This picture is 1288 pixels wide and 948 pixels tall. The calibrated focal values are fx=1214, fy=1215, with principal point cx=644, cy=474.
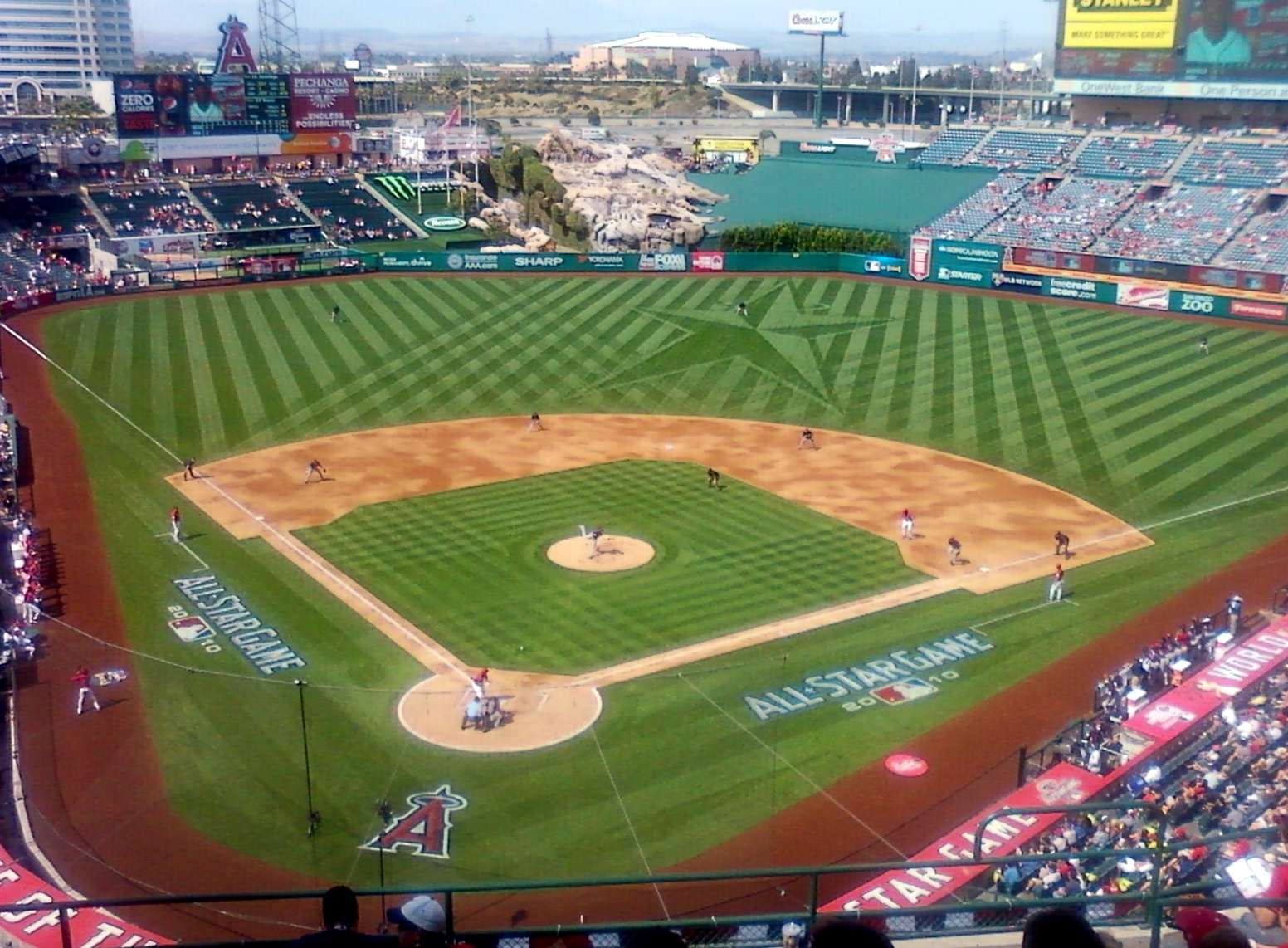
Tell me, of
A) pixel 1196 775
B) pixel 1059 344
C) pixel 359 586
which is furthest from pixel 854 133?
pixel 1196 775

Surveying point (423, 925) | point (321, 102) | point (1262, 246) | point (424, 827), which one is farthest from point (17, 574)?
point (321, 102)

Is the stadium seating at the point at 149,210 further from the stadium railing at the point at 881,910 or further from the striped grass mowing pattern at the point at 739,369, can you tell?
the stadium railing at the point at 881,910

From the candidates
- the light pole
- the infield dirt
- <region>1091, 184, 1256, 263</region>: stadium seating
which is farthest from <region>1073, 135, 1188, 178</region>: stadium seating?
the light pole

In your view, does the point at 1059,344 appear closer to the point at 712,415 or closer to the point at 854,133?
the point at 712,415

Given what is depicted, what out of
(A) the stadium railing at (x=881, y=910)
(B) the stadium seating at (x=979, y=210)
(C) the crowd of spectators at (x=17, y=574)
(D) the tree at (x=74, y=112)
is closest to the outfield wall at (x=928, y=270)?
(B) the stadium seating at (x=979, y=210)

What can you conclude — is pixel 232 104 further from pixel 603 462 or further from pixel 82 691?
pixel 82 691
